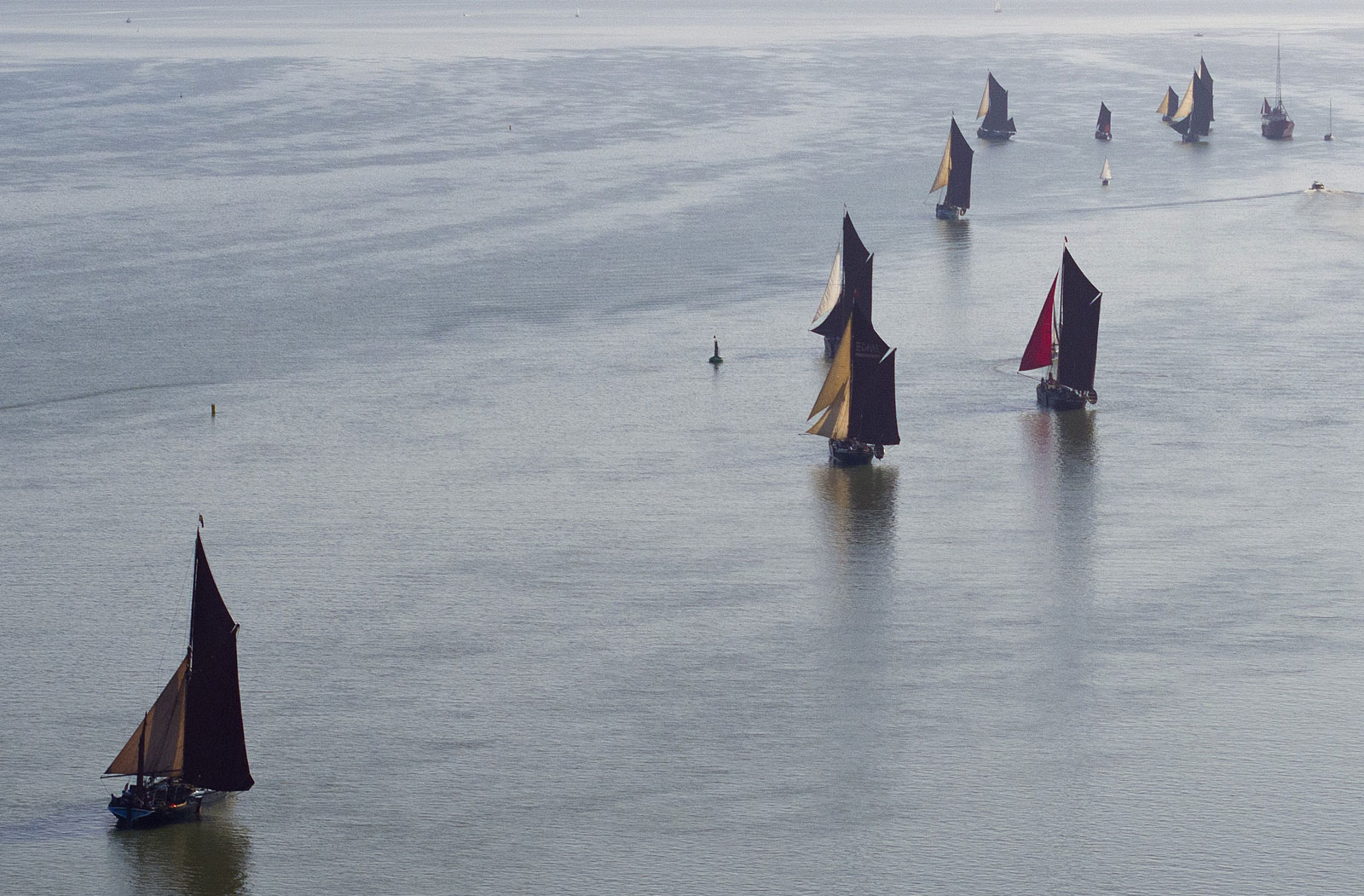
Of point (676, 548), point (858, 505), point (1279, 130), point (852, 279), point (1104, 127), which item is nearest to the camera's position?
point (676, 548)

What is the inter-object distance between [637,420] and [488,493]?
10.5 meters

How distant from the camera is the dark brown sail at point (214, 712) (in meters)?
42.8

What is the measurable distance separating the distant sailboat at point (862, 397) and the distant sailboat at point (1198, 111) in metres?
93.8

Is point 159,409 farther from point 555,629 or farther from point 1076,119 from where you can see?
point 1076,119

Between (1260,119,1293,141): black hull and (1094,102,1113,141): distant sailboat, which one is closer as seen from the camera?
(1094,102,1113,141): distant sailboat

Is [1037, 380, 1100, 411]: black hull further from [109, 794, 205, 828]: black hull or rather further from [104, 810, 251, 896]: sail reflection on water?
[109, 794, 205, 828]: black hull

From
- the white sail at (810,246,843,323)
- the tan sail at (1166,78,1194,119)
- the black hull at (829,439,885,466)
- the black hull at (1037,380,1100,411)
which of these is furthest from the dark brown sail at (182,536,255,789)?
the tan sail at (1166,78,1194,119)

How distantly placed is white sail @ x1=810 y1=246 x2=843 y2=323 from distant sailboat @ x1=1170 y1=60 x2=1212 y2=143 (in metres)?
79.9

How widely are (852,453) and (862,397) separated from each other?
2.25 meters

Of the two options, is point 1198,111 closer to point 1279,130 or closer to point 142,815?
point 1279,130

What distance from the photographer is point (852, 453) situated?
69625 millimetres

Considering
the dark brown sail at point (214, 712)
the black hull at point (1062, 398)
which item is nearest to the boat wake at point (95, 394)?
the black hull at point (1062, 398)

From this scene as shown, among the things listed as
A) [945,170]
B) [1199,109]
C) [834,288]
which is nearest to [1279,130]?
[1199,109]

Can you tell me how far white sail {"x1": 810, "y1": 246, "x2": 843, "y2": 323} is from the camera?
83875 mm
